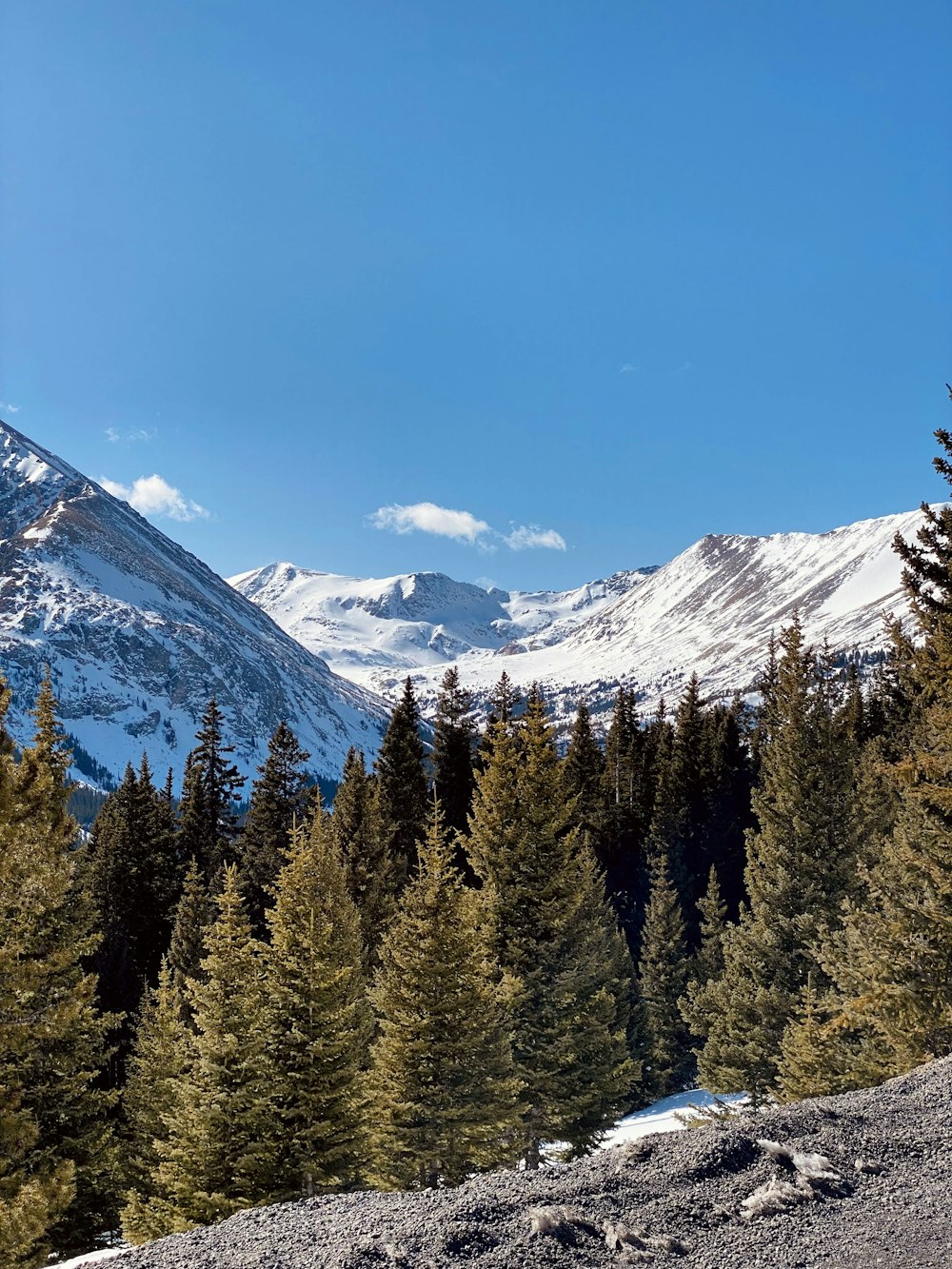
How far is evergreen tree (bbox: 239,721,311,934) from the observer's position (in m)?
39.2

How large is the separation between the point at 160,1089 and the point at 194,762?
1010 inches

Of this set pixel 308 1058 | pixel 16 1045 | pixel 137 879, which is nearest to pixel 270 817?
pixel 137 879

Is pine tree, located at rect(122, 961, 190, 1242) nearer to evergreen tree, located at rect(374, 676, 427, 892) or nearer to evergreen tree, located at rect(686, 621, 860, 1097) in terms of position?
evergreen tree, located at rect(374, 676, 427, 892)

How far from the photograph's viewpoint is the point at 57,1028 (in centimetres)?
1464

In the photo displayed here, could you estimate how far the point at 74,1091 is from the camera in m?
19.4

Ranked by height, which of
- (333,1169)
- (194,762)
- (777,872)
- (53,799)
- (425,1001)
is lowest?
(333,1169)

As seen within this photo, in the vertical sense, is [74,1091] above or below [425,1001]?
below

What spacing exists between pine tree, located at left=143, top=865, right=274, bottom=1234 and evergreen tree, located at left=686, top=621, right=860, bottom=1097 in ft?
54.9

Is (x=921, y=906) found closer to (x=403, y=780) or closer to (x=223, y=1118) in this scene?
(x=223, y=1118)

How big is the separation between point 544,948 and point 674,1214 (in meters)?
11.8

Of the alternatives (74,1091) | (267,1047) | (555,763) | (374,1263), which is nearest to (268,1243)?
(374,1263)

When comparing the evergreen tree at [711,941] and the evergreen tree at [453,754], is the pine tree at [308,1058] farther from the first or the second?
the evergreen tree at [711,941]

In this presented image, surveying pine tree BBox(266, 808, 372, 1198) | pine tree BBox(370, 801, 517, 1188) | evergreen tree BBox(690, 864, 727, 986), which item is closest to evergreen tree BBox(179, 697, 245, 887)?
evergreen tree BBox(690, 864, 727, 986)

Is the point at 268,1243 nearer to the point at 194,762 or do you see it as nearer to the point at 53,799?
the point at 53,799
